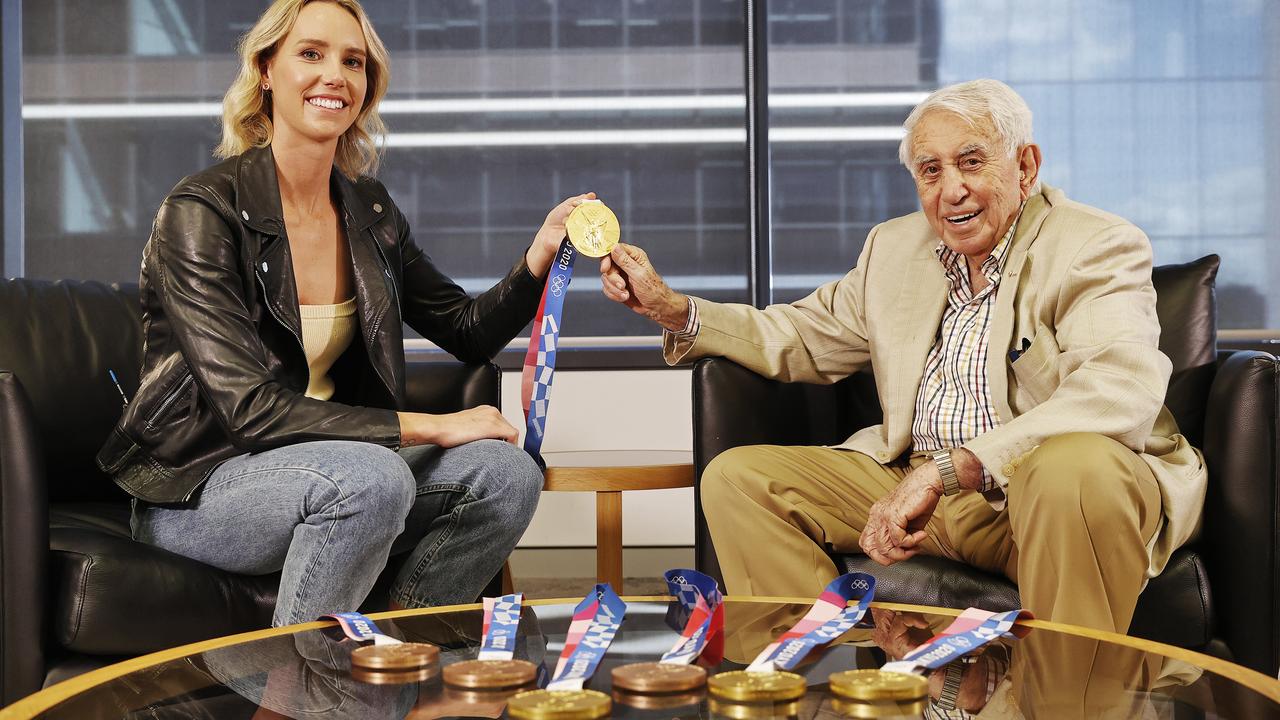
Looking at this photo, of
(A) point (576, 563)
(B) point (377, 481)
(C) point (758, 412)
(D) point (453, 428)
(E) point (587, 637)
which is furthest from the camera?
(A) point (576, 563)

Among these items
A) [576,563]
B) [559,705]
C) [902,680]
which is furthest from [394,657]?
[576,563]

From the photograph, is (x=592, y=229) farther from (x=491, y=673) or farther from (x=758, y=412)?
(x=491, y=673)

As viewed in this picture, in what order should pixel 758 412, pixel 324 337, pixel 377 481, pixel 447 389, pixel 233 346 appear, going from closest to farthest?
pixel 377 481 → pixel 233 346 → pixel 324 337 → pixel 758 412 → pixel 447 389

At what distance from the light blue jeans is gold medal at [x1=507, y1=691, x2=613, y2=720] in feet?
2.65

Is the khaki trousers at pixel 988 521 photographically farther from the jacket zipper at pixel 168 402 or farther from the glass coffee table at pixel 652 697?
the jacket zipper at pixel 168 402

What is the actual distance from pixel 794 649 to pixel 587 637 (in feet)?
0.66

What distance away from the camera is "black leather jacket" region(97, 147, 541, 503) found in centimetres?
182

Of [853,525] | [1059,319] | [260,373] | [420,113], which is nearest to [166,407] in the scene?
[260,373]

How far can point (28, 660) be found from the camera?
1611 millimetres

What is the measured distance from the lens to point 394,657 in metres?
1.08

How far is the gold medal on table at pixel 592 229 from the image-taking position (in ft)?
6.97

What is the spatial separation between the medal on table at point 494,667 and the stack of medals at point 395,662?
0.03 meters

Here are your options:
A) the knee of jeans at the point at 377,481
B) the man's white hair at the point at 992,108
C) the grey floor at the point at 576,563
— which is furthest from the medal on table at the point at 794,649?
the grey floor at the point at 576,563

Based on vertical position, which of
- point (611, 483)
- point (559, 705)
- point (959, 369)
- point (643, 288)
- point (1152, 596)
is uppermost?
point (643, 288)
